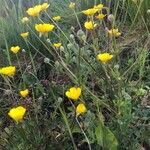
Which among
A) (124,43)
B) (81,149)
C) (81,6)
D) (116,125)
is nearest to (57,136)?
(81,149)

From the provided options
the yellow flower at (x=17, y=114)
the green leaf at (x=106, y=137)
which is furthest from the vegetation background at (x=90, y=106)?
the yellow flower at (x=17, y=114)

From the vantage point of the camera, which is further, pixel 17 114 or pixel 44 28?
pixel 44 28

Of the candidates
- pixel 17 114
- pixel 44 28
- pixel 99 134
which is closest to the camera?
pixel 17 114

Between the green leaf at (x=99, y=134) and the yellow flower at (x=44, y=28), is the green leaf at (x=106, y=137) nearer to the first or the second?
the green leaf at (x=99, y=134)

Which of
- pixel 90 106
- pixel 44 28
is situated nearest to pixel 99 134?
pixel 90 106

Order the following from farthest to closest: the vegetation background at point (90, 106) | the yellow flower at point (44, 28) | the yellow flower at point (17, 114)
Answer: the yellow flower at point (44, 28), the vegetation background at point (90, 106), the yellow flower at point (17, 114)

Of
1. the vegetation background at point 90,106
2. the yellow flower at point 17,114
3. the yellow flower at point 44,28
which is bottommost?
the vegetation background at point 90,106

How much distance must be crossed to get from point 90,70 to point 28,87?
1.62 ft

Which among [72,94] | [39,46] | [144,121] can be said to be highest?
[72,94]

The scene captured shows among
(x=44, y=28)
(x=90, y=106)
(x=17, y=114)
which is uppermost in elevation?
(x=44, y=28)

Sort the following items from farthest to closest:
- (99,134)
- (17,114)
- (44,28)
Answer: (44,28)
(99,134)
(17,114)

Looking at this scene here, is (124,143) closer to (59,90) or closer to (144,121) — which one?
(144,121)

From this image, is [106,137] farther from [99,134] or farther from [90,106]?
[90,106]

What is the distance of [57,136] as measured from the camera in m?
2.16
